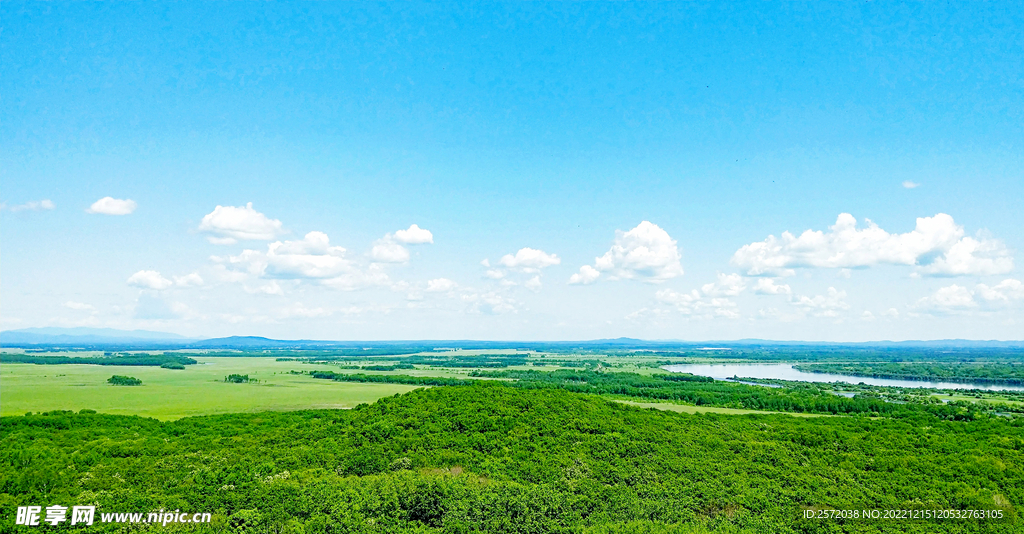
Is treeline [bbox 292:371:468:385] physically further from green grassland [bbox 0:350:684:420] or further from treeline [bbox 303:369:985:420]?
green grassland [bbox 0:350:684:420]

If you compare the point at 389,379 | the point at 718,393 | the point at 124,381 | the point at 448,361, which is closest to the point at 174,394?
the point at 124,381

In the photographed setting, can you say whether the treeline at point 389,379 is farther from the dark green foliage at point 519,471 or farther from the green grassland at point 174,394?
the dark green foliage at point 519,471

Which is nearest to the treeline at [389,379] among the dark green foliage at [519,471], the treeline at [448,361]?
the treeline at [448,361]

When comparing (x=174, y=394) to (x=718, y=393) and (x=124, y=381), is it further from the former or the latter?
(x=718, y=393)

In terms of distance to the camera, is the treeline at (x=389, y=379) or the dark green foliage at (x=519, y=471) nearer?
the dark green foliage at (x=519, y=471)

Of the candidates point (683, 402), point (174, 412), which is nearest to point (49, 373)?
point (174, 412)

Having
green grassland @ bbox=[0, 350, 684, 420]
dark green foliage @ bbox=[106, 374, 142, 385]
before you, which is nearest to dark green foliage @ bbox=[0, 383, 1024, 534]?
green grassland @ bbox=[0, 350, 684, 420]
